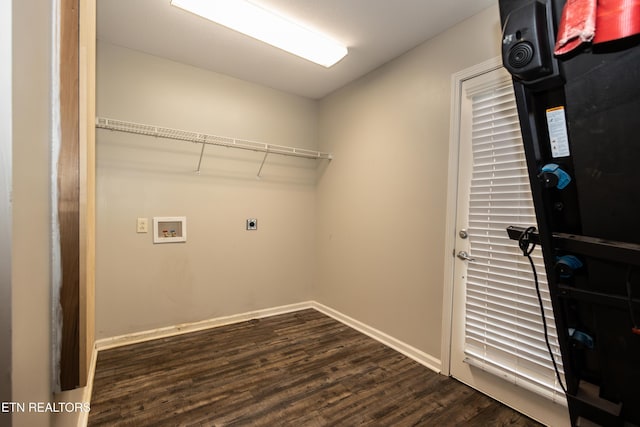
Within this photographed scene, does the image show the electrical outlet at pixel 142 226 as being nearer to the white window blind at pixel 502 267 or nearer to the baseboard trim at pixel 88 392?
the baseboard trim at pixel 88 392

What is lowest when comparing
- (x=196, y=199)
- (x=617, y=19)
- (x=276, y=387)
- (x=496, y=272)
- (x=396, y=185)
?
(x=276, y=387)

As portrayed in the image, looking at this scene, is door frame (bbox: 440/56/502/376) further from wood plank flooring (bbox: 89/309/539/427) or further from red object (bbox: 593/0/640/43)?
red object (bbox: 593/0/640/43)

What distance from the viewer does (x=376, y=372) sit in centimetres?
219

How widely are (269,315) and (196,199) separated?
1.51 m

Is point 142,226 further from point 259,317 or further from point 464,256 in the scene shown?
point 464,256

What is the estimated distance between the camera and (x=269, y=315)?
3.27m

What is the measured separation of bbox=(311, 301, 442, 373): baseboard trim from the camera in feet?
7.43

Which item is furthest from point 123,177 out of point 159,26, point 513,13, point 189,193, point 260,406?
point 513,13

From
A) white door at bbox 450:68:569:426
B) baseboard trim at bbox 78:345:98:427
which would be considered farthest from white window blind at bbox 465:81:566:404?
baseboard trim at bbox 78:345:98:427

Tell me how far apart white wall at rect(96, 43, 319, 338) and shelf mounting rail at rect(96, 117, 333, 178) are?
96 millimetres

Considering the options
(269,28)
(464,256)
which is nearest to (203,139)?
(269,28)

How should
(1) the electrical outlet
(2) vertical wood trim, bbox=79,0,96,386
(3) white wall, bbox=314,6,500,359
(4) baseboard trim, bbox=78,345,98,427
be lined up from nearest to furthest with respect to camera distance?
(2) vertical wood trim, bbox=79,0,96,386 < (4) baseboard trim, bbox=78,345,98,427 < (3) white wall, bbox=314,6,500,359 < (1) the electrical outlet

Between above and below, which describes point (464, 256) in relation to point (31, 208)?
below

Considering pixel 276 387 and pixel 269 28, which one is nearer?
pixel 276 387
